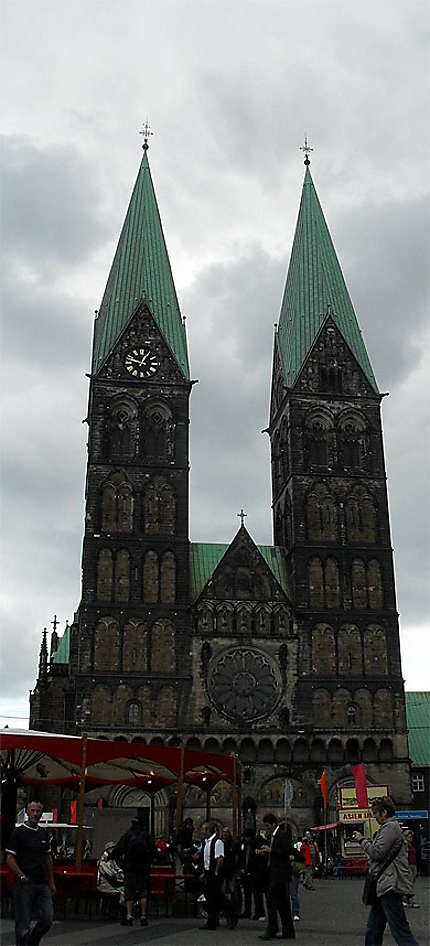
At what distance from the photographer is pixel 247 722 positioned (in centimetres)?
4966

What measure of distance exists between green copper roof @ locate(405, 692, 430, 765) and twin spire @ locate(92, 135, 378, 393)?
2327 centimetres

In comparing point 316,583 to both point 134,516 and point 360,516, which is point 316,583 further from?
point 134,516

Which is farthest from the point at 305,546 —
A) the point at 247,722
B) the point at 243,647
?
the point at 247,722

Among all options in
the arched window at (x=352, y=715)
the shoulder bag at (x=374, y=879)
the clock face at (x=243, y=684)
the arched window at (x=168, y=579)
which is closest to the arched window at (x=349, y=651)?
the arched window at (x=352, y=715)

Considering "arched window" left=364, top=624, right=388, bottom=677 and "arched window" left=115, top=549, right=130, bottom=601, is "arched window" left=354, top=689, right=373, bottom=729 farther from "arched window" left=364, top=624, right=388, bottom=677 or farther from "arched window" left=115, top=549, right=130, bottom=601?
"arched window" left=115, top=549, right=130, bottom=601

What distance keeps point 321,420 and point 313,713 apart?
1737cm

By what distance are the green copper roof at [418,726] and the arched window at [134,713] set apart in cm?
2150

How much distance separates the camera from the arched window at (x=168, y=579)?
51.3 m

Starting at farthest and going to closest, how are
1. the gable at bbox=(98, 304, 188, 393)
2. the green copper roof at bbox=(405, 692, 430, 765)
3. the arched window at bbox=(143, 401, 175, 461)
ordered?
the green copper roof at bbox=(405, 692, 430, 765) → the gable at bbox=(98, 304, 188, 393) → the arched window at bbox=(143, 401, 175, 461)

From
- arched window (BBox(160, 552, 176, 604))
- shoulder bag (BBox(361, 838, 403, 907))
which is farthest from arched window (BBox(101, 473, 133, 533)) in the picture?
shoulder bag (BBox(361, 838, 403, 907))

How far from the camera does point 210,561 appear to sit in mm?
55594

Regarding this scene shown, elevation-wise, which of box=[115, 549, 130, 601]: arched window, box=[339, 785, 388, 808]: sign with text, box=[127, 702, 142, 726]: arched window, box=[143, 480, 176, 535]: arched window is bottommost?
box=[339, 785, 388, 808]: sign with text

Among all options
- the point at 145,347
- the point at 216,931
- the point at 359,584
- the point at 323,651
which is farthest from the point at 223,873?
the point at 145,347

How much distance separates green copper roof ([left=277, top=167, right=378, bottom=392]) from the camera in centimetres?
5997
